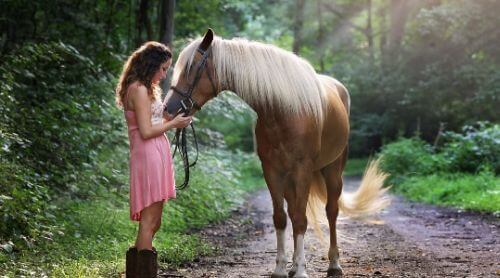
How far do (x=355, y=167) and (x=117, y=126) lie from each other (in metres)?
21.0

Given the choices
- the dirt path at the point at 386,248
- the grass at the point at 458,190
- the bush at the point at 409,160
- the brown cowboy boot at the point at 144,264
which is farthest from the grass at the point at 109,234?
the bush at the point at 409,160

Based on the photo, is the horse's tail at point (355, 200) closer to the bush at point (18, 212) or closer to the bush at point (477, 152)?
the bush at point (18, 212)

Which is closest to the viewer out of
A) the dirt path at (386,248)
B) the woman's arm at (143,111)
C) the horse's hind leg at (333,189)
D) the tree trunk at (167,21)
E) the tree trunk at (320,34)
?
the woman's arm at (143,111)

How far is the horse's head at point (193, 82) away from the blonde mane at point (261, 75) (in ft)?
0.10

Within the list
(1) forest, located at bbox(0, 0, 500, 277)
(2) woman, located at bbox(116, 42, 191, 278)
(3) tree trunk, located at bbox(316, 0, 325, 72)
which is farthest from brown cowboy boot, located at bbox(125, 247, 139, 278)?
(3) tree trunk, located at bbox(316, 0, 325, 72)

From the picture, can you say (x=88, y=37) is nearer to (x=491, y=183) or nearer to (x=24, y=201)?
(x=24, y=201)

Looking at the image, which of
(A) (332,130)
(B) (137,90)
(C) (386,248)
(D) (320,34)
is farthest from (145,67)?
(D) (320,34)

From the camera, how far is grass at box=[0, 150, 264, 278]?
16.4ft

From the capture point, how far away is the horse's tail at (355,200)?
22.8 feet

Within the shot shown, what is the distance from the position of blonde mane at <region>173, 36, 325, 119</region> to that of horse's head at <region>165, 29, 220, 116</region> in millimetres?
30

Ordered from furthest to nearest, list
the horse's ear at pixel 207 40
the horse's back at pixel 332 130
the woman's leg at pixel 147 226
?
the horse's back at pixel 332 130 → the horse's ear at pixel 207 40 → the woman's leg at pixel 147 226

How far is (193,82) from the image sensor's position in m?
5.00

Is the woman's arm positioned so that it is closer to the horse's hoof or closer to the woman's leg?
the woman's leg

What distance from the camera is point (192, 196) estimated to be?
383 inches
